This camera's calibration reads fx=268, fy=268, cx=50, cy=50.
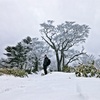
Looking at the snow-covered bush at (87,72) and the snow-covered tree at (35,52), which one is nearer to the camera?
the snow-covered bush at (87,72)

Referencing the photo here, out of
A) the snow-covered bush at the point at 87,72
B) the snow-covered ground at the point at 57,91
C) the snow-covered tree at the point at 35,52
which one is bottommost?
the snow-covered ground at the point at 57,91

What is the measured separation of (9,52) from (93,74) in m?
31.7

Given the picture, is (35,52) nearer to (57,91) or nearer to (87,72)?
(87,72)

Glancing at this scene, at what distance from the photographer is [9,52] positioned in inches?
1711

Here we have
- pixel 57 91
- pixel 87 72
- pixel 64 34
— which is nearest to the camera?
pixel 57 91

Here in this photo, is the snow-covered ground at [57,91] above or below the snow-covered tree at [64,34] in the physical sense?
below

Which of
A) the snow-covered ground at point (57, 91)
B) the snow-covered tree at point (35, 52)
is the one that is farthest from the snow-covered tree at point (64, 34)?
the snow-covered ground at point (57, 91)

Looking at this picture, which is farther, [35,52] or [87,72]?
[35,52]

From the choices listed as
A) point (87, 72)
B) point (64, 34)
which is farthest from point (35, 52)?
point (87, 72)

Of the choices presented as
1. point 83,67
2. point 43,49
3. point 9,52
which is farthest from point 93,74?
point 43,49

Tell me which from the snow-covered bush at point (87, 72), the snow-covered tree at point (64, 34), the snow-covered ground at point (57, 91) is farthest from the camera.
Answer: the snow-covered tree at point (64, 34)

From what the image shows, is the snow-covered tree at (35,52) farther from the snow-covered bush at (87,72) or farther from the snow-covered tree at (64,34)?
the snow-covered bush at (87,72)

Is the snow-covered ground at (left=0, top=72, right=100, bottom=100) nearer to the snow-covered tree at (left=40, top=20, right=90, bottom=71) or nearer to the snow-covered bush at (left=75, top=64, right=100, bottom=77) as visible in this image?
the snow-covered bush at (left=75, top=64, right=100, bottom=77)

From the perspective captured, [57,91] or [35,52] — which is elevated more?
[35,52]
